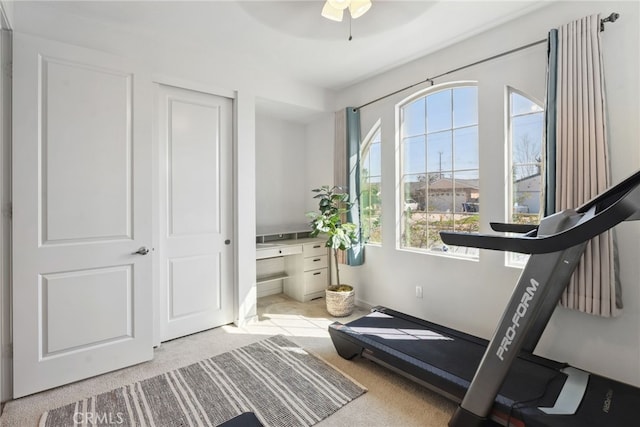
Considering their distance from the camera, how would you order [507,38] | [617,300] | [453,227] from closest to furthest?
[617,300]
[507,38]
[453,227]

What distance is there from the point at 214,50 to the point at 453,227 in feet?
9.35

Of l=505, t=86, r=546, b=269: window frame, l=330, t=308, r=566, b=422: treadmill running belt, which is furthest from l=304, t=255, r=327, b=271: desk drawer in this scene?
l=505, t=86, r=546, b=269: window frame

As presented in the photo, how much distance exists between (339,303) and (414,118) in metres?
2.14

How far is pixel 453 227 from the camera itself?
2922 millimetres

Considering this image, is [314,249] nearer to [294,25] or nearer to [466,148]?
[466,148]

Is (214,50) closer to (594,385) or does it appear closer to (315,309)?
(315,309)

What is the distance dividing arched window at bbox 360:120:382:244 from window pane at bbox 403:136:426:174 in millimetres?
322

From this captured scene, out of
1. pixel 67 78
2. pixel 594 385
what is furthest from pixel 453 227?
pixel 67 78

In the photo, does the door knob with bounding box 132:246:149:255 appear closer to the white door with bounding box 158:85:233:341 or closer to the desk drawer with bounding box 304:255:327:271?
the white door with bounding box 158:85:233:341

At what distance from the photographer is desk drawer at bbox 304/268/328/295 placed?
12.8 ft

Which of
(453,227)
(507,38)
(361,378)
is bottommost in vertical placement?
(361,378)

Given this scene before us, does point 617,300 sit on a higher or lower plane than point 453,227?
lower

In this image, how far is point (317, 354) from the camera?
255 cm

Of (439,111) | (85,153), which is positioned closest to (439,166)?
(439,111)
